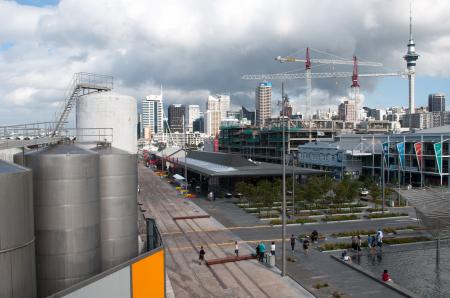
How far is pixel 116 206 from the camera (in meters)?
16.6

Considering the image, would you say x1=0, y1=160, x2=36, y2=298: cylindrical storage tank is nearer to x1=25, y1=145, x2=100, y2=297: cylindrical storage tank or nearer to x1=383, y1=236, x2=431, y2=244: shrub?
x1=25, y1=145, x2=100, y2=297: cylindrical storage tank

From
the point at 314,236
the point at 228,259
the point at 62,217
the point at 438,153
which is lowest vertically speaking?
the point at 228,259

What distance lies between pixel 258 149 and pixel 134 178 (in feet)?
416

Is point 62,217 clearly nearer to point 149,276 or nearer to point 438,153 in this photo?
point 149,276

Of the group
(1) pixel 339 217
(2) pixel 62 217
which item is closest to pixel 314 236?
(1) pixel 339 217

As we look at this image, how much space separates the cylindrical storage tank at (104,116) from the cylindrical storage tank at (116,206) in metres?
5.81

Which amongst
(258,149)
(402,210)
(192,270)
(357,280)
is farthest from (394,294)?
(258,149)

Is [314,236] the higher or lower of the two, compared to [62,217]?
lower

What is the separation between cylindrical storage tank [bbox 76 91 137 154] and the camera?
74.4 ft

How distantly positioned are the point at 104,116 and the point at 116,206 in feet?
25.7

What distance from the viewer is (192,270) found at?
2812cm

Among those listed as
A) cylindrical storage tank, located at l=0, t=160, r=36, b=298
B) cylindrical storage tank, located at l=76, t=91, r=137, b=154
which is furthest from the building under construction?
cylindrical storage tank, located at l=0, t=160, r=36, b=298

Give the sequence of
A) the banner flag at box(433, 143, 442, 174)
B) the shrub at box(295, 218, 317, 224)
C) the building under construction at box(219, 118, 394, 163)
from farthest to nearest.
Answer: the building under construction at box(219, 118, 394, 163) < the banner flag at box(433, 143, 442, 174) < the shrub at box(295, 218, 317, 224)

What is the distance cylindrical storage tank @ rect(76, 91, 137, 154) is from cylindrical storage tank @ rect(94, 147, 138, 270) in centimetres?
581
